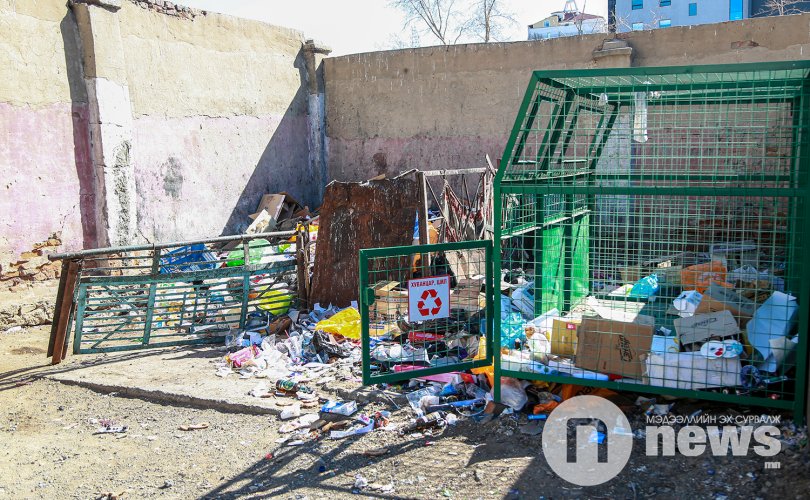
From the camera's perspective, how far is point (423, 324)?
5.64 metres

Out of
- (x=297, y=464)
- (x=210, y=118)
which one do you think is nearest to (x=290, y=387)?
(x=297, y=464)

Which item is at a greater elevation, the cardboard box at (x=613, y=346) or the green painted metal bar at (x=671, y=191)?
the green painted metal bar at (x=671, y=191)

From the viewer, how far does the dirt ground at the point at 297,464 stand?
376 cm


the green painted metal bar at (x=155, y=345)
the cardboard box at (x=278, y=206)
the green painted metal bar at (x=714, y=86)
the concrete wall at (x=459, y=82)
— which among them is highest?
the concrete wall at (x=459, y=82)

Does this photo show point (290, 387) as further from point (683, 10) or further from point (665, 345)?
point (683, 10)

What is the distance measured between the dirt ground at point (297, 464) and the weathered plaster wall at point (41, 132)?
3.58 m

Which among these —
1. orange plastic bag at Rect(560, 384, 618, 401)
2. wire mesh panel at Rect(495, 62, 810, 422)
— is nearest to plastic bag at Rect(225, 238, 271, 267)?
wire mesh panel at Rect(495, 62, 810, 422)

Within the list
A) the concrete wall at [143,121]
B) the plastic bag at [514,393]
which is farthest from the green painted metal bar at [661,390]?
the concrete wall at [143,121]

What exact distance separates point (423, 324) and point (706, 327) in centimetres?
219

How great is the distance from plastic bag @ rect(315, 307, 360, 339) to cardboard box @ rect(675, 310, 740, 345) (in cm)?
311

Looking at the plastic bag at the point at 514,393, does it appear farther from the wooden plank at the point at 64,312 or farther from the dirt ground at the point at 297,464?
the wooden plank at the point at 64,312

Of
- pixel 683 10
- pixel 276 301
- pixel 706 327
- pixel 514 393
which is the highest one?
pixel 683 10

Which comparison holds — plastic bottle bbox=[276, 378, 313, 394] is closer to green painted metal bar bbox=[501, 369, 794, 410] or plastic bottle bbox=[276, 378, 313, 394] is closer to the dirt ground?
the dirt ground

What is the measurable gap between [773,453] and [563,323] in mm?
1522
